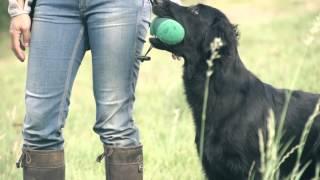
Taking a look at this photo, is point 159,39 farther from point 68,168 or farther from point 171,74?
point 171,74

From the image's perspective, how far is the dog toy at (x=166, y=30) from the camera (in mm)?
4407

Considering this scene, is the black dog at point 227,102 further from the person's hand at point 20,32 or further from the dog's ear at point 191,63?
the person's hand at point 20,32

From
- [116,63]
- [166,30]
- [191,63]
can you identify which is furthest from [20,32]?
[191,63]

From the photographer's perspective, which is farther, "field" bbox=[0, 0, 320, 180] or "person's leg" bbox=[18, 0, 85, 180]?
"field" bbox=[0, 0, 320, 180]

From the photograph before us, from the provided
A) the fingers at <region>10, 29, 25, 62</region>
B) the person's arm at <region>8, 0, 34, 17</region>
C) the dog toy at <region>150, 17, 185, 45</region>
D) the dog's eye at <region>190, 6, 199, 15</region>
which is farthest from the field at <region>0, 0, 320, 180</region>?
the person's arm at <region>8, 0, 34, 17</region>

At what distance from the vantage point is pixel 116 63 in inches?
145

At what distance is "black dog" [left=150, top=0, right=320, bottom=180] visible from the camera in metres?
4.53

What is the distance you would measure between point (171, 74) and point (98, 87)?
685cm

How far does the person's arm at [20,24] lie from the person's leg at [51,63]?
0.06 m

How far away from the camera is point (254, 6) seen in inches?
720

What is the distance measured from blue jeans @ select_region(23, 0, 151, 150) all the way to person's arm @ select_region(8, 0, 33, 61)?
0.20ft

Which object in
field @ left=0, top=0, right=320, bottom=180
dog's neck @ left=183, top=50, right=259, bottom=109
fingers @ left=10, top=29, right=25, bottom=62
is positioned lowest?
field @ left=0, top=0, right=320, bottom=180

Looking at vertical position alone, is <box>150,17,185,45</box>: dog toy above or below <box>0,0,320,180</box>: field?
above

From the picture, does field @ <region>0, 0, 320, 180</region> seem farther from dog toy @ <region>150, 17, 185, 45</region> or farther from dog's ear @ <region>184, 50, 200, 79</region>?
dog toy @ <region>150, 17, 185, 45</region>
